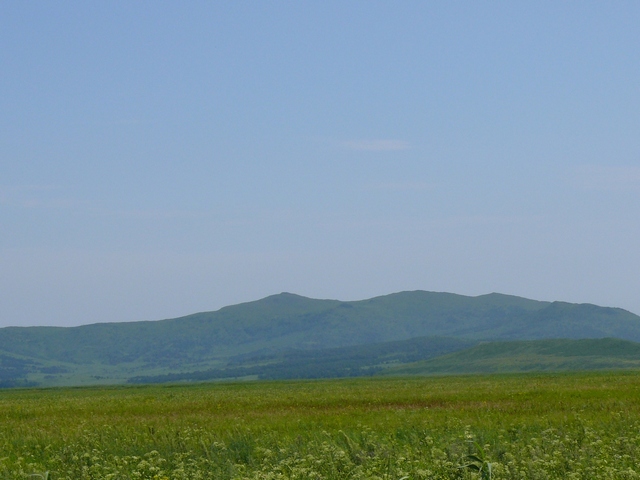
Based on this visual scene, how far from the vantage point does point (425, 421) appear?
24.3 metres

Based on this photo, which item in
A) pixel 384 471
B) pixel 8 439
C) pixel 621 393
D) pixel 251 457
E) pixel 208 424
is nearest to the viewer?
pixel 384 471

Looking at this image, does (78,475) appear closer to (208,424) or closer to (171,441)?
(171,441)

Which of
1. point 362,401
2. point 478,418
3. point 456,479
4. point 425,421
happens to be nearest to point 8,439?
point 425,421

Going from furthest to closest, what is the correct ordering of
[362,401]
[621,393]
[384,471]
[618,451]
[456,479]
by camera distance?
1. [362,401]
2. [621,393]
3. [618,451]
4. [384,471]
5. [456,479]

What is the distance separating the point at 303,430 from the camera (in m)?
24.1

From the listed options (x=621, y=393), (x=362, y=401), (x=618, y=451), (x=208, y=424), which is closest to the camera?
(x=618, y=451)

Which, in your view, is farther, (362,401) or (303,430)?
(362,401)

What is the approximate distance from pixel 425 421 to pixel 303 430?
3749 mm

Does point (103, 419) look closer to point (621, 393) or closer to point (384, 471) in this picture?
point (384, 471)

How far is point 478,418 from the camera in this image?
24.9 metres

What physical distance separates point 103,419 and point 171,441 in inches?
448

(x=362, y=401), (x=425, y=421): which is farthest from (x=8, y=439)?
(x=362, y=401)

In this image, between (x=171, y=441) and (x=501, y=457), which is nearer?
(x=501, y=457)

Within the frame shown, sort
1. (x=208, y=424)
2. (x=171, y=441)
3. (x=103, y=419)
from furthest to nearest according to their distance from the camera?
1. (x=103, y=419)
2. (x=208, y=424)
3. (x=171, y=441)
